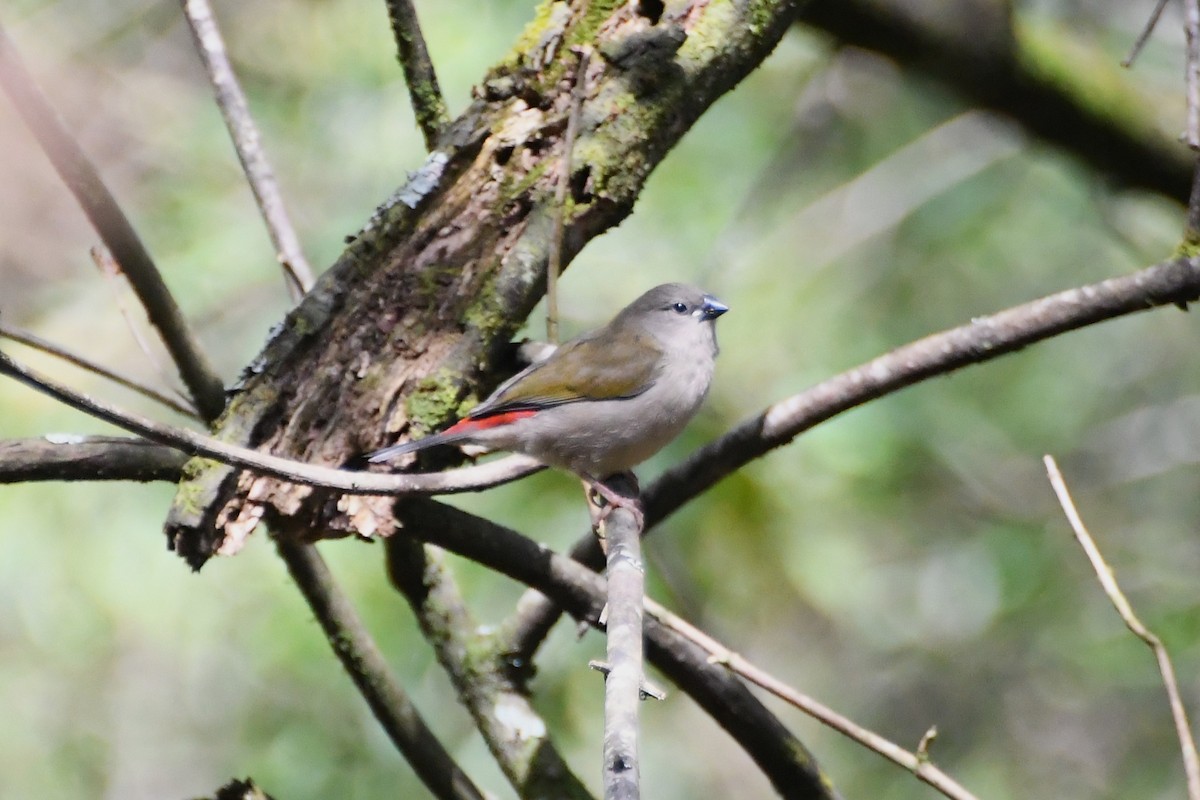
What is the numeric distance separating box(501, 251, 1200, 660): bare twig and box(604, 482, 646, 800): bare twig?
418 millimetres

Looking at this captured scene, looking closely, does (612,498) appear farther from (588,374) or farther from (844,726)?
(844,726)

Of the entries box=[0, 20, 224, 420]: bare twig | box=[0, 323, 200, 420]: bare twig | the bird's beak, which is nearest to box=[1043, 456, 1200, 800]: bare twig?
the bird's beak

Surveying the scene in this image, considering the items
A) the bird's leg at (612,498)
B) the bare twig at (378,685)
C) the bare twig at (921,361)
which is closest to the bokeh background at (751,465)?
the bird's leg at (612,498)

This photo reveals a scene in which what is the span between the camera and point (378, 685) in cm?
326

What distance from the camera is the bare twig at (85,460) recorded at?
2162mm

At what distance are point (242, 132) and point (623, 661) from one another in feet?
7.22

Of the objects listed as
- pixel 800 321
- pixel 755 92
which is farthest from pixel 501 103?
pixel 755 92

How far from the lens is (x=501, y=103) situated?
2992 mm

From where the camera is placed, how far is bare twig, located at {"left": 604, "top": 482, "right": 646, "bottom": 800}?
153cm

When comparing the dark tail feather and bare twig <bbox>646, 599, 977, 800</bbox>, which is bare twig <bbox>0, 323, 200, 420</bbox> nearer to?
the dark tail feather

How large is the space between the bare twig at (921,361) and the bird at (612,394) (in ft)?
0.84

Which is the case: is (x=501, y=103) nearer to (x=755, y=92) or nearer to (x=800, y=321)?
(x=800, y=321)

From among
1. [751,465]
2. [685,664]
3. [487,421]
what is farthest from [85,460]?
[751,465]

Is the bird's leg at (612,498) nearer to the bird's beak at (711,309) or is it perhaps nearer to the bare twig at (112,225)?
the bird's beak at (711,309)
